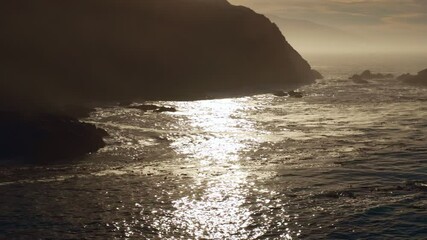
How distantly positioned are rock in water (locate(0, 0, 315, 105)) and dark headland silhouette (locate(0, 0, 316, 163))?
0.80ft

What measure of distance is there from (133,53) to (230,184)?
9340 centimetres

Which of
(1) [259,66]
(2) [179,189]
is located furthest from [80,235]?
(1) [259,66]

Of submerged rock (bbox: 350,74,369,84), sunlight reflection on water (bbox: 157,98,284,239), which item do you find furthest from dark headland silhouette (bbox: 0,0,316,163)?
sunlight reflection on water (bbox: 157,98,284,239)

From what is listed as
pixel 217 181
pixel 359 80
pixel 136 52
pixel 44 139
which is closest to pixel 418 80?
pixel 359 80

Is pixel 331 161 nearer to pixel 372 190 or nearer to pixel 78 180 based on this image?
pixel 372 190

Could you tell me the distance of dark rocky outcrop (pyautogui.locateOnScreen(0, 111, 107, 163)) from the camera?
53.9 m

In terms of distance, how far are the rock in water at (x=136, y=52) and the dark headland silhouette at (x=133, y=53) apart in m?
0.24

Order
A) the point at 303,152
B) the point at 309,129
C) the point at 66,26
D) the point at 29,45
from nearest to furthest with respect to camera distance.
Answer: the point at 303,152 → the point at 309,129 → the point at 29,45 → the point at 66,26

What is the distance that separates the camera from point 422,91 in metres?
125

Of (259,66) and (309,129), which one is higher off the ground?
(259,66)

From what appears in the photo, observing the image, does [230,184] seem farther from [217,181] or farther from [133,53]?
[133,53]

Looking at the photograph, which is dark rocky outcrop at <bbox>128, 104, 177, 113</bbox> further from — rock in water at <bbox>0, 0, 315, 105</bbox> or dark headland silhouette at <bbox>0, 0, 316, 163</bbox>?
rock in water at <bbox>0, 0, 315, 105</bbox>

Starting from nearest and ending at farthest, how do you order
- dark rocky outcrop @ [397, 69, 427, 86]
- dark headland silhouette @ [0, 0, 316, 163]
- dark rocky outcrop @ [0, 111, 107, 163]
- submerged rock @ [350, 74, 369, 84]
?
dark rocky outcrop @ [0, 111, 107, 163] < dark headland silhouette @ [0, 0, 316, 163] < dark rocky outcrop @ [397, 69, 427, 86] < submerged rock @ [350, 74, 369, 84]

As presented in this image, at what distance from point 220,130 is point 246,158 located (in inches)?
708
